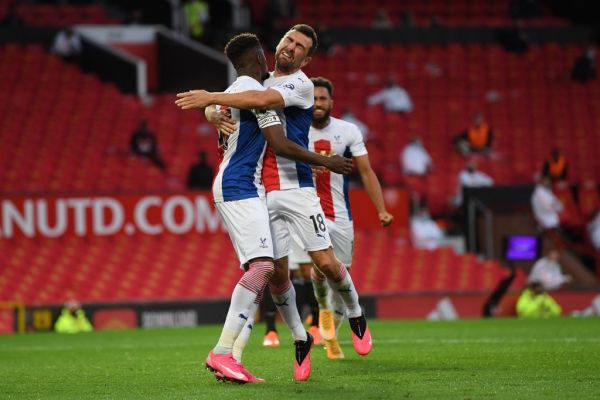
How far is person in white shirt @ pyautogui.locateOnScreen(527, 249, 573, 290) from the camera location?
2077 cm

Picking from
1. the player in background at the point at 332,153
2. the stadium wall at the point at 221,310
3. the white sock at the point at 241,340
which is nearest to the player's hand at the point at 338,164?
the white sock at the point at 241,340

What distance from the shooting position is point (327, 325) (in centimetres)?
1025

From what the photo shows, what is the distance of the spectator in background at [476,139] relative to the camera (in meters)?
24.9

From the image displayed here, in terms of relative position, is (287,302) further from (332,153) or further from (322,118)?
(322,118)

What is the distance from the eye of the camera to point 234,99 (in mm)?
8086

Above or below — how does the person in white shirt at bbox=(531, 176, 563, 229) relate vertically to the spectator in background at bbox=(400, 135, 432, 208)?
below

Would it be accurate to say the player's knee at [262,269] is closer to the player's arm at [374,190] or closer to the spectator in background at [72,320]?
the player's arm at [374,190]

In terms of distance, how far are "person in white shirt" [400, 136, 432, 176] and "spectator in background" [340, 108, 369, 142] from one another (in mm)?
912

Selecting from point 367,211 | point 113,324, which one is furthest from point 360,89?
point 113,324

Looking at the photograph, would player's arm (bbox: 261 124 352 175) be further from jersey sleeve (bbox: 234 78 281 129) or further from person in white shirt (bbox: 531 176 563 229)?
person in white shirt (bbox: 531 176 563 229)

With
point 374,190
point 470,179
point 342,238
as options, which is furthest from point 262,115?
point 470,179

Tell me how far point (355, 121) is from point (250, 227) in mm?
17106

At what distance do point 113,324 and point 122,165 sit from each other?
5045 mm

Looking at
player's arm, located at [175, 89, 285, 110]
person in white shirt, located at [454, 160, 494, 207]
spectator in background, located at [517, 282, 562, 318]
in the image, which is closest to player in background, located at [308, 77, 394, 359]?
player's arm, located at [175, 89, 285, 110]
